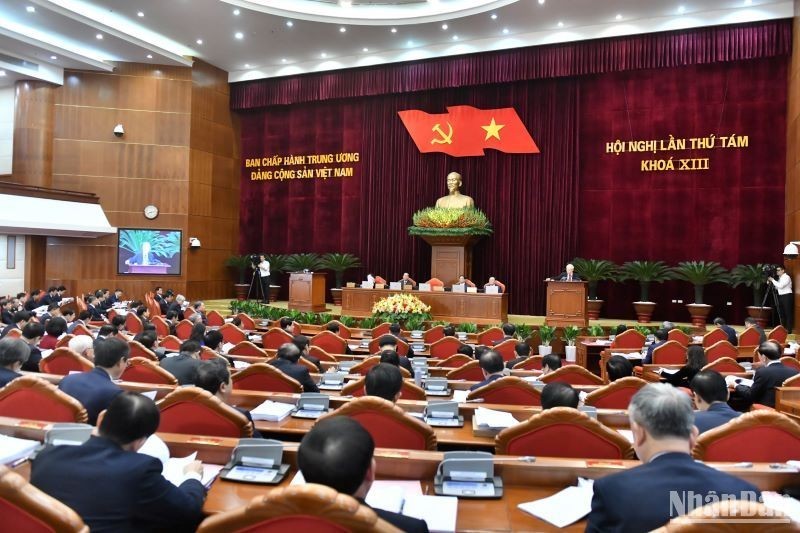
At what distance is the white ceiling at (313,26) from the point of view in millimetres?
10789

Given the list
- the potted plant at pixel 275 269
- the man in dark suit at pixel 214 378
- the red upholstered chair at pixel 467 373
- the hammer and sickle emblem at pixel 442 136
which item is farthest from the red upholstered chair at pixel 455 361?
the potted plant at pixel 275 269

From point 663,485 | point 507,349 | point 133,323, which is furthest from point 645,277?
point 663,485

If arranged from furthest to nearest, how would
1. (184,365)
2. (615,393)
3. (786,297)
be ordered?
(786,297) < (184,365) < (615,393)

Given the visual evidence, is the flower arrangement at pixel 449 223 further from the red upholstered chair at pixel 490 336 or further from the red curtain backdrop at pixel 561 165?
the red upholstered chair at pixel 490 336

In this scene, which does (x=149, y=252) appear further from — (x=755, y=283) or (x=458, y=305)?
(x=755, y=283)

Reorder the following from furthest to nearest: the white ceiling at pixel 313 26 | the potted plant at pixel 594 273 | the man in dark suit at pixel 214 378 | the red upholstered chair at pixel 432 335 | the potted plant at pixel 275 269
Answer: the potted plant at pixel 275 269, the potted plant at pixel 594 273, the white ceiling at pixel 313 26, the red upholstered chair at pixel 432 335, the man in dark suit at pixel 214 378

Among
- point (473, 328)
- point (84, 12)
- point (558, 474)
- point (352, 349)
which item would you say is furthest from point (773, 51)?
point (84, 12)

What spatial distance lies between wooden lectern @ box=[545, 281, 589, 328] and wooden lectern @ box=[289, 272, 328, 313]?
15.5 feet

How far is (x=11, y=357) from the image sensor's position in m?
3.14

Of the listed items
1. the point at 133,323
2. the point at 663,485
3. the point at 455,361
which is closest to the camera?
the point at 663,485

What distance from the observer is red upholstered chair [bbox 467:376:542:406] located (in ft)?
10.8

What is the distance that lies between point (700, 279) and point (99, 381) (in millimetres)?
10420

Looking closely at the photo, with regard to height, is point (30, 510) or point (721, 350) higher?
point (30, 510)

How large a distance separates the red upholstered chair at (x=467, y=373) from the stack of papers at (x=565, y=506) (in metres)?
2.40
